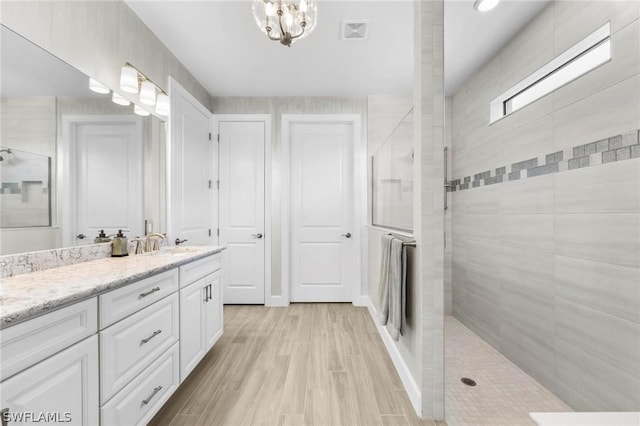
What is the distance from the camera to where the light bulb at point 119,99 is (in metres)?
1.87

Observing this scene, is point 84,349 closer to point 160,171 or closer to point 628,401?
point 160,171

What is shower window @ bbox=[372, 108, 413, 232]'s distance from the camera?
194 centimetres

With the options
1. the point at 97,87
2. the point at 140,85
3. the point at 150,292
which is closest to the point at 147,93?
the point at 140,85

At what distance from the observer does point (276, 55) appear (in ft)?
8.46

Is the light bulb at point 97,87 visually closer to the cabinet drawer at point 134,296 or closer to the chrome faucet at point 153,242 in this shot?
the chrome faucet at point 153,242

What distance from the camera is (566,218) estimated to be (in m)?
1.61

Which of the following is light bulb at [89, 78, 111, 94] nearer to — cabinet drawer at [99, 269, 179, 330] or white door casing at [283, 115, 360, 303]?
cabinet drawer at [99, 269, 179, 330]

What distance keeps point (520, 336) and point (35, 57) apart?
337 cm

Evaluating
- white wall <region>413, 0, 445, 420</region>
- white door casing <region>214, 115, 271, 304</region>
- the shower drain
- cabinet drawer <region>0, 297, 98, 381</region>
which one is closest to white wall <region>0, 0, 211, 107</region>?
white door casing <region>214, 115, 271, 304</region>

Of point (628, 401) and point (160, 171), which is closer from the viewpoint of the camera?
point (628, 401)

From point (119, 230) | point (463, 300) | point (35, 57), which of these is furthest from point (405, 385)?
point (35, 57)

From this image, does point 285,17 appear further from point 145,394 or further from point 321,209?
point 321,209

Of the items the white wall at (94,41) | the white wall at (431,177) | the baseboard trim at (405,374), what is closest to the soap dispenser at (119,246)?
the white wall at (94,41)

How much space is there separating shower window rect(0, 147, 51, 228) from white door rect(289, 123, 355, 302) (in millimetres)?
2386
